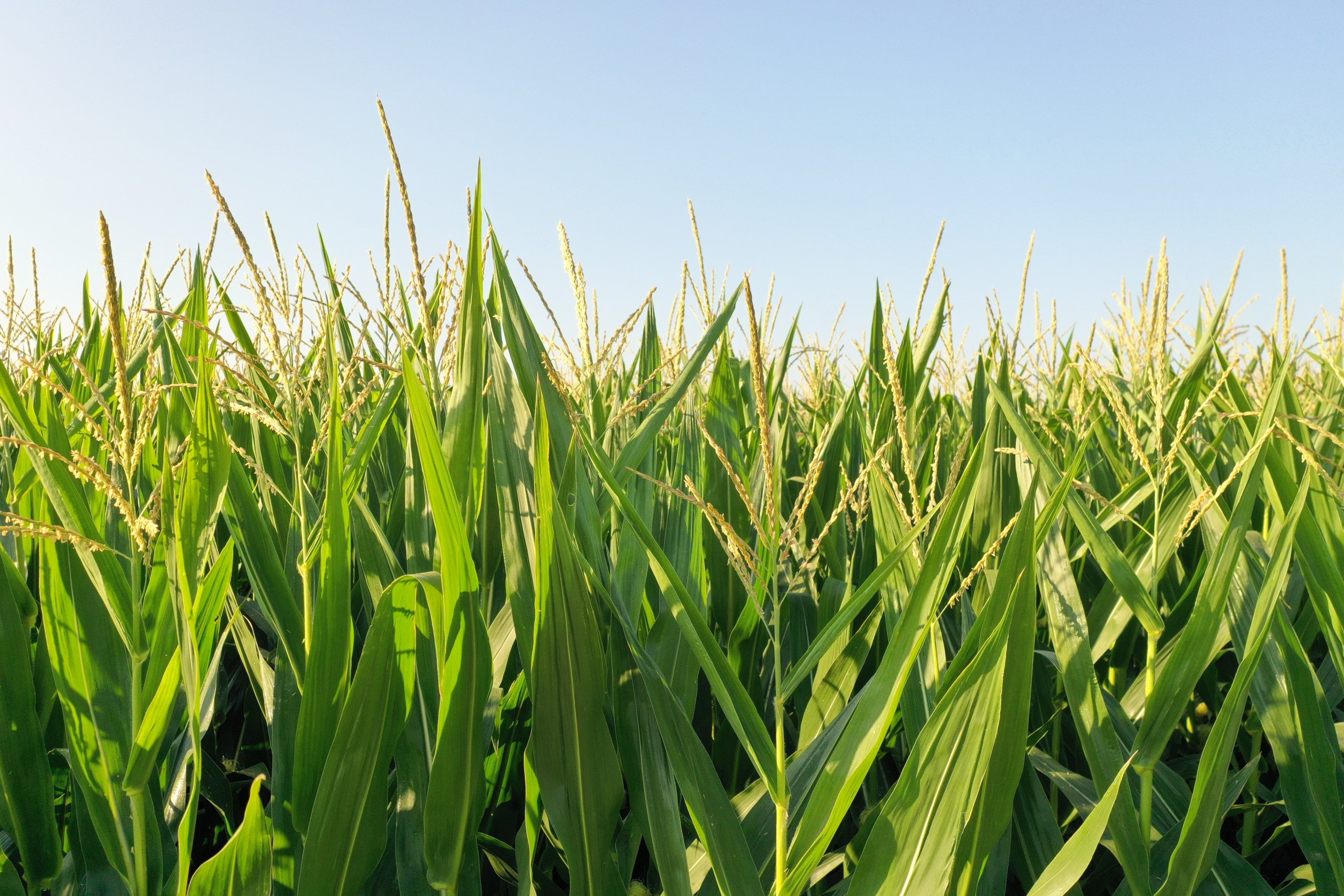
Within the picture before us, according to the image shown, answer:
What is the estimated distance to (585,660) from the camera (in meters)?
0.78

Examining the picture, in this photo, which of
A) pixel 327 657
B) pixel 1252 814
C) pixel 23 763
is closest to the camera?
pixel 327 657

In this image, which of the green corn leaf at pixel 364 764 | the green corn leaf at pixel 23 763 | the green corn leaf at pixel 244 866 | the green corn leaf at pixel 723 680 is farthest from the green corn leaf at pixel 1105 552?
the green corn leaf at pixel 23 763

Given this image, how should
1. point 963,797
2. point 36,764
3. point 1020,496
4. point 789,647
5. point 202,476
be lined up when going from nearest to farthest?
point 963,797 < point 202,476 < point 36,764 < point 789,647 < point 1020,496

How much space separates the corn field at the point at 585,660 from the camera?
2.41 feet

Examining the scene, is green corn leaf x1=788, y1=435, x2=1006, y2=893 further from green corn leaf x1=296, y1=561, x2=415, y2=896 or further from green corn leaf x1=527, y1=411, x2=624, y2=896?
green corn leaf x1=296, y1=561, x2=415, y2=896

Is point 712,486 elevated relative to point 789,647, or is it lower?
elevated

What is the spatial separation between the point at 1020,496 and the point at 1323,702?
0.54m

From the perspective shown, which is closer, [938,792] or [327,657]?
[938,792]

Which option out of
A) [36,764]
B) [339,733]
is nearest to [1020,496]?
[339,733]

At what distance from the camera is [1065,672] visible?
35.2 inches

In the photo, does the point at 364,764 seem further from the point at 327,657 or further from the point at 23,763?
the point at 23,763

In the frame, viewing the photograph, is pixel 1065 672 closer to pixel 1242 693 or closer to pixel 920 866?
pixel 1242 693

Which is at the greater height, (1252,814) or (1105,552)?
(1105,552)

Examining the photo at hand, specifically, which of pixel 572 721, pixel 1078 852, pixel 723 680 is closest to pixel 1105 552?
pixel 1078 852
